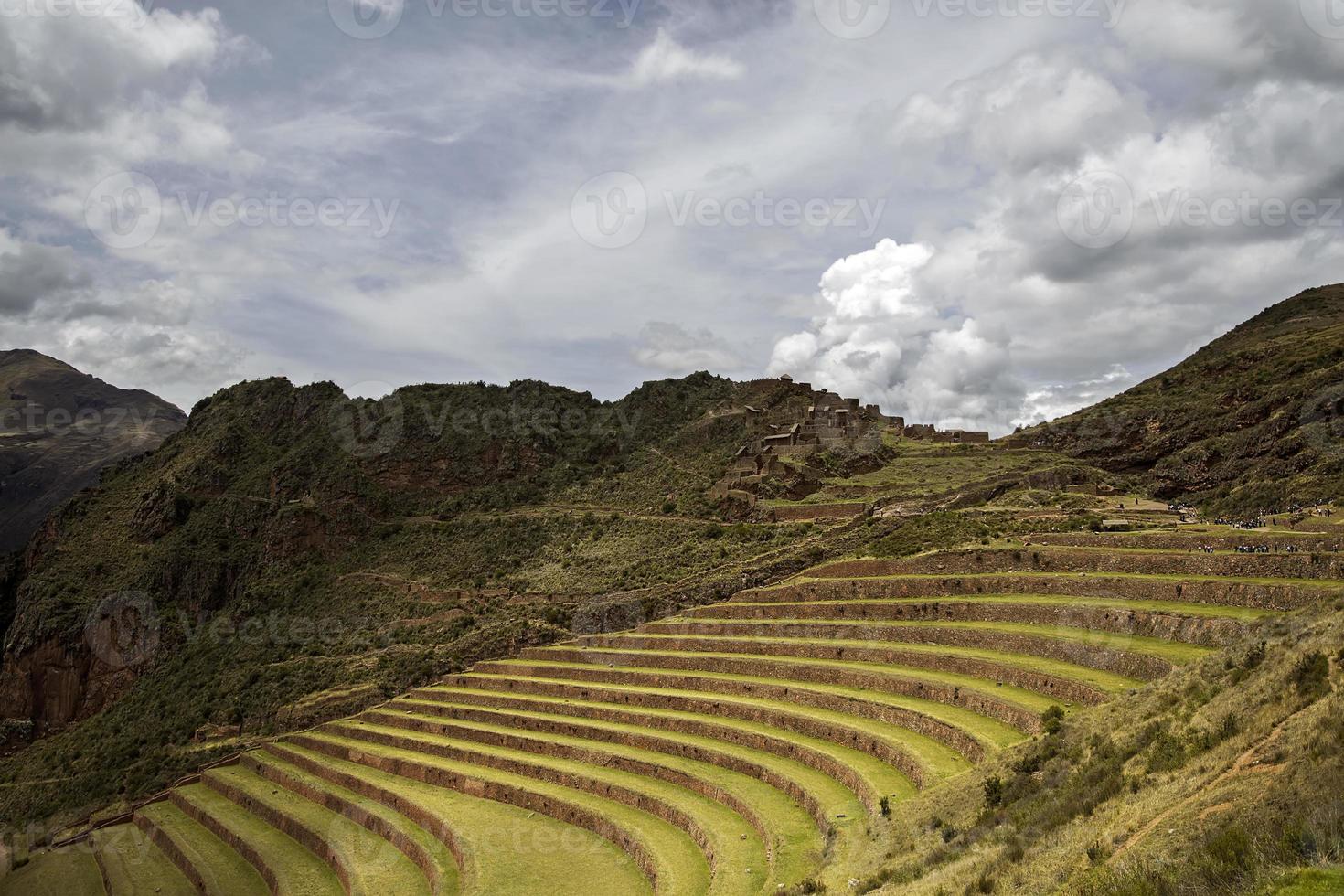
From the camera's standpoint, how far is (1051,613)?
20.2m

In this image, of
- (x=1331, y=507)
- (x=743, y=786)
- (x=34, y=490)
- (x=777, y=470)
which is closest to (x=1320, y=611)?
(x=743, y=786)

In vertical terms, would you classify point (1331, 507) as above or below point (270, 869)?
above

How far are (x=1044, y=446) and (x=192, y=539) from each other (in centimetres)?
5408

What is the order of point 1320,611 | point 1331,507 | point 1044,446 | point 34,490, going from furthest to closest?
point 34,490 → point 1044,446 → point 1331,507 → point 1320,611

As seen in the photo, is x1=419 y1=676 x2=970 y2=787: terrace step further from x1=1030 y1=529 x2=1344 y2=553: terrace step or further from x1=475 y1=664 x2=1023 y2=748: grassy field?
x1=1030 y1=529 x2=1344 y2=553: terrace step

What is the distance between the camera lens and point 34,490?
308 feet

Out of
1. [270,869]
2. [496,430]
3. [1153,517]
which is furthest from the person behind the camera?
Result: [496,430]

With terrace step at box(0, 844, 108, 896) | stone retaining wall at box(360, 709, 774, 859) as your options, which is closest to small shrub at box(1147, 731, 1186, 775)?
stone retaining wall at box(360, 709, 774, 859)

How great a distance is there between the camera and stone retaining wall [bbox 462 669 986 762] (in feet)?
52.7

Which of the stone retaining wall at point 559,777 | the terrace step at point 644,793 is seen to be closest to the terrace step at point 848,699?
the terrace step at point 644,793

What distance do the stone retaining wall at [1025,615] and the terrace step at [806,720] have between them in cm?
481

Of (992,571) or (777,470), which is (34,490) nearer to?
(777,470)

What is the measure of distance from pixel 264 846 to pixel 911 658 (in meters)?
19.1

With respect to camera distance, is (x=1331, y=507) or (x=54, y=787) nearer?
(x=1331, y=507)
